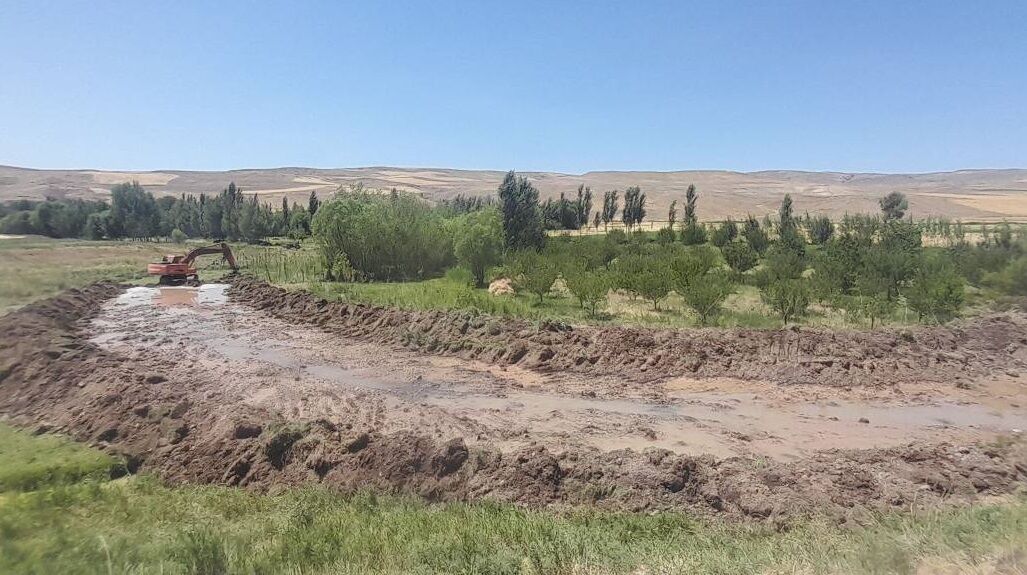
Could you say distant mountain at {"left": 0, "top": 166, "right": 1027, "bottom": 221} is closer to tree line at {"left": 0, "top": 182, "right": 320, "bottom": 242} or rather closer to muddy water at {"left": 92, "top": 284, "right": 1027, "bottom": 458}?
tree line at {"left": 0, "top": 182, "right": 320, "bottom": 242}

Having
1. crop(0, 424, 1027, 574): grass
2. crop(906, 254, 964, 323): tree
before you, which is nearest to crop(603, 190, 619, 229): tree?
crop(906, 254, 964, 323): tree

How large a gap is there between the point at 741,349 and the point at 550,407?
5918 mm

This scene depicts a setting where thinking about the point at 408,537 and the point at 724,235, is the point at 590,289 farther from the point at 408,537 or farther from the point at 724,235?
the point at 724,235

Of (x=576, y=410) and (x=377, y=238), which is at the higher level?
(x=377, y=238)

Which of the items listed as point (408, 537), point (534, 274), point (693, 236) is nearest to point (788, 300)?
point (534, 274)

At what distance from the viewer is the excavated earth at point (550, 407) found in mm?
8383

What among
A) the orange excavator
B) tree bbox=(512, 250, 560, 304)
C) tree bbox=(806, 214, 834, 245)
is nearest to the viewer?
tree bbox=(512, 250, 560, 304)

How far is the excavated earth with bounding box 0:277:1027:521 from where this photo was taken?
8383 millimetres

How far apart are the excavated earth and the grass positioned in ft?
2.43

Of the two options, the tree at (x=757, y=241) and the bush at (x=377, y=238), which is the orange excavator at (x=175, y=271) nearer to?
the bush at (x=377, y=238)

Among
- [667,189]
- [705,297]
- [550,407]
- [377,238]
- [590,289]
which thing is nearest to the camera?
[550,407]

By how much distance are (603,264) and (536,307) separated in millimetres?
11568

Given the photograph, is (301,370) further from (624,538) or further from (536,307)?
(624,538)

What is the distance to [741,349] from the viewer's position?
48.8 ft
